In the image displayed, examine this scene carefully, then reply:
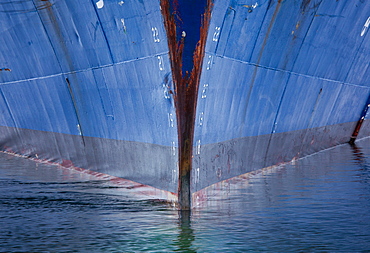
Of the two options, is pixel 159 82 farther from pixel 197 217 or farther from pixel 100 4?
pixel 197 217

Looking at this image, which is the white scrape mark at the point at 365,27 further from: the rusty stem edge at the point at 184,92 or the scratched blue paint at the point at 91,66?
the rusty stem edge at the point at 184,92

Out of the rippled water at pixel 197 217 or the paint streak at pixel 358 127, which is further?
the paint streak at pixel 358 127

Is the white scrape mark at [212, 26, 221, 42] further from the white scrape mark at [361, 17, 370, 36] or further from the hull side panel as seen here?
the white scrape mark at [361, 17, 370, 36]

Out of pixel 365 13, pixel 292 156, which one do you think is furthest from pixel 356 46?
pixel 292 156

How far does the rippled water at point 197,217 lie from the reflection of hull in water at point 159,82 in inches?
18.0

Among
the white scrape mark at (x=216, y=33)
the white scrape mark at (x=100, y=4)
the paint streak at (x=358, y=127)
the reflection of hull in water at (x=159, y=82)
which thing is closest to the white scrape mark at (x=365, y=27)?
the reflection of hull in water at (x=159, y=82)

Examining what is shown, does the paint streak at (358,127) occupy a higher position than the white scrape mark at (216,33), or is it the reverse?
the white scrape mark at (216,33)

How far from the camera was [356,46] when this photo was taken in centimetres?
1194

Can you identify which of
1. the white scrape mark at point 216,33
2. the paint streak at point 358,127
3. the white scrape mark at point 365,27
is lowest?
the paint streak at point 358,127

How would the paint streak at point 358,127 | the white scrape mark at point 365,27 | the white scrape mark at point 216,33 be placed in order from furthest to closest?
the paint streak at point 358,127 < the white scrape mark at point 365,27 < the white scrape mark at point 216,33

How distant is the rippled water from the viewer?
5.35m

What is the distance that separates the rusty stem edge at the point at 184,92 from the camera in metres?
6.41

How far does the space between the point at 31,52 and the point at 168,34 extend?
3588 millimetres

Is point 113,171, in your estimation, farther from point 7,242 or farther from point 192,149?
point 7,242
